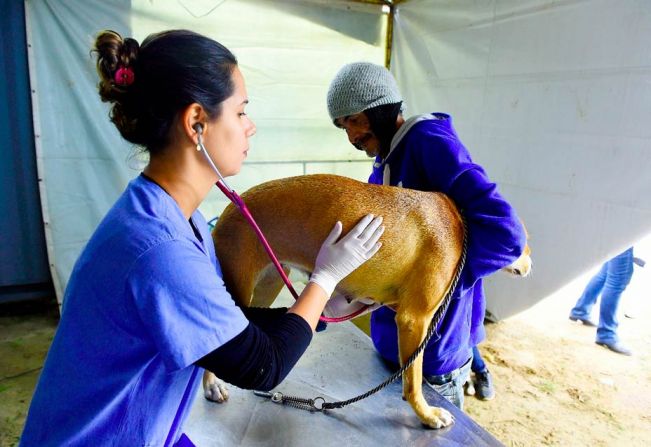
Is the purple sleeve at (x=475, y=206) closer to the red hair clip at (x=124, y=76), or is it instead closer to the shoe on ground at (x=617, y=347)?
the red hair clip at (x=124, y=76)

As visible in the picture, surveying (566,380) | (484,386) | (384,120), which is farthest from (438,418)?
(566,380)

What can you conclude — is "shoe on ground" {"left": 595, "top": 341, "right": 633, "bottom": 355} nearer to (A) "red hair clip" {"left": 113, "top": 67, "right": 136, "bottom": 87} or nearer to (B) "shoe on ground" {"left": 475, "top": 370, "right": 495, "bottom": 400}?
(B) "shoe on ground" {"left": 475, "top": 370, "right": 495, "bottom": 400}

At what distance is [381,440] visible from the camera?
1.88 meters

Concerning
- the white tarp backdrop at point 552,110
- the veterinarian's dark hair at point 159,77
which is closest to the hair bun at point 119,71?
the veterinarian's dark hair at point 159,77

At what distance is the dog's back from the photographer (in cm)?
188

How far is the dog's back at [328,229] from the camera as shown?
188 cm

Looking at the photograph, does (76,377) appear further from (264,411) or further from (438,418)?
(438,418)

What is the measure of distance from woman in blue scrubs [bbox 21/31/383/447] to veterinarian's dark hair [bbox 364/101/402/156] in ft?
3.22

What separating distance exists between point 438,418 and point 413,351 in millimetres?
335

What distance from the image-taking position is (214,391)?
7.03 feet

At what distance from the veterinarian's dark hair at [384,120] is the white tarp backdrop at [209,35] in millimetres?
2781

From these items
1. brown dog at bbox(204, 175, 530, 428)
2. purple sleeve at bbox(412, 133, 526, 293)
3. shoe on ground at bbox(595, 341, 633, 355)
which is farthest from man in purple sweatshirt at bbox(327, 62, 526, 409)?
shoe on ground at bbox(595, 341, 633, 355)

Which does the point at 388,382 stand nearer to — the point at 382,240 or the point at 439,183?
the point at 382,240

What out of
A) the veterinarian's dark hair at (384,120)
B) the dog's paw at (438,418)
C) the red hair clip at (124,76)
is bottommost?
the dog's paw at (438,418)
